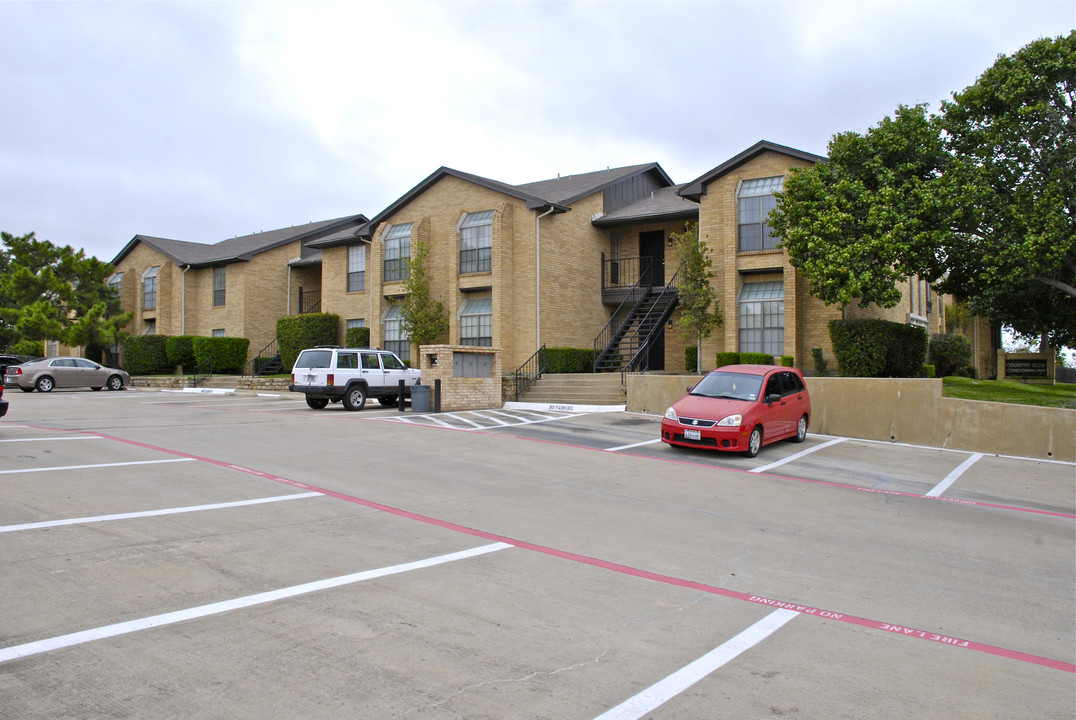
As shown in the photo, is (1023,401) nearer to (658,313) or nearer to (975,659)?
(658,313)

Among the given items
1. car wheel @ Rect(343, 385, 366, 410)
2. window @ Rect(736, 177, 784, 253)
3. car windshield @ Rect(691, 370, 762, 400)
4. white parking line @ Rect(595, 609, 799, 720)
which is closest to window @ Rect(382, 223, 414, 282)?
car wheel @ Rect(343, 385, 366, 410)

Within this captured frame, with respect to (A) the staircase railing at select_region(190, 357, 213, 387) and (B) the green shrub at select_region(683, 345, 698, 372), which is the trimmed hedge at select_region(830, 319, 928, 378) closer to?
(B) the green shrub at select_region(683, 345, 698, 372)

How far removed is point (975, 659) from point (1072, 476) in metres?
10.0

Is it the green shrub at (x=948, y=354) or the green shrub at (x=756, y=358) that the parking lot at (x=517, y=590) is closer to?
the green shrub at (x=756, y=358)

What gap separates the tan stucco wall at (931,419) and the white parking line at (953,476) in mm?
645

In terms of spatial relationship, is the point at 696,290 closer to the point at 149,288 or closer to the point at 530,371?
the point at 530,371

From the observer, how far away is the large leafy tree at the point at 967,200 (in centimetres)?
1636

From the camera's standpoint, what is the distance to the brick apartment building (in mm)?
23406

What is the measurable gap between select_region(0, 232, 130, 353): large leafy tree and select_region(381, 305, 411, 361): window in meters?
15.4

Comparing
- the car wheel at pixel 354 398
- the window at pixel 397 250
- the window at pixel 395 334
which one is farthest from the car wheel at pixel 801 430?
the window at pixel 397 250

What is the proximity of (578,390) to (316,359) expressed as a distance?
7888mm

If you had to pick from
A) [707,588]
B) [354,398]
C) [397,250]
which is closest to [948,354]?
[397,250]

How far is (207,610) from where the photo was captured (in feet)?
16.3

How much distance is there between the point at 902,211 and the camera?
1775 centimetres
